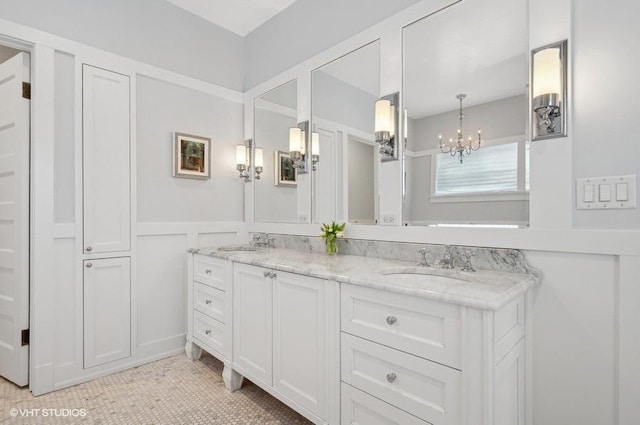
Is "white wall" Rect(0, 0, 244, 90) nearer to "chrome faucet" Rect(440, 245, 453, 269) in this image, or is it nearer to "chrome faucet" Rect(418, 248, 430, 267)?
"chrome faucet" Rect(418, 248, 430, 267)

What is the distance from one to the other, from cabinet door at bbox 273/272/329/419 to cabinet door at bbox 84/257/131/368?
1.37 m

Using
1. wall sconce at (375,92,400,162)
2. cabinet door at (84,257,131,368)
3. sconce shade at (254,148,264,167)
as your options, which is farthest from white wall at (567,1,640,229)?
cabinet door at (84,257,131,368)

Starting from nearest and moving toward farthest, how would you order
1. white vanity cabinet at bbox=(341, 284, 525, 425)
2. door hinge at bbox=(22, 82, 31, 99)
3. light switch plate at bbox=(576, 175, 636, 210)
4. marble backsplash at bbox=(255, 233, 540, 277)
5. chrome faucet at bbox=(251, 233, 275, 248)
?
white vanity cabinet at bbox=(341, 284, 525, 425) → light switch plate at bbox=(576, 175, 636, 210) → marble backsplash at bbox=(255, 233, 540, 277) → door hinge at bbox=(22, 82, 31, 99) → chrome faucet at bbox=(251, 233, 275, 248)

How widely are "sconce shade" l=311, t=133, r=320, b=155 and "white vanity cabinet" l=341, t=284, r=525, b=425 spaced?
133 cm

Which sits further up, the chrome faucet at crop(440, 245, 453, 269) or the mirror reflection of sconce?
the mirror reflection of sconce

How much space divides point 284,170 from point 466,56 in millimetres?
1601

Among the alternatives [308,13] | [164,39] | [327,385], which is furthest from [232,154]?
[327,385]

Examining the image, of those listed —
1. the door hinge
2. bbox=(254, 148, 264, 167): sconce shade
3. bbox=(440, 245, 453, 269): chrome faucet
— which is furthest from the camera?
bbox=(254, 148, 264, 167): sconce shade

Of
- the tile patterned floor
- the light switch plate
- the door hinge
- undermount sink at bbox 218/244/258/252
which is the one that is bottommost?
the tile patterned floor

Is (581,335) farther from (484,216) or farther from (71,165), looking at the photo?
(71,165)

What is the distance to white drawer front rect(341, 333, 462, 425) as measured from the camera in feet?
3.77

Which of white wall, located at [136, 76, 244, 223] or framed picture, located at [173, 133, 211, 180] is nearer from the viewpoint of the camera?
white wall, located at [136, 76, 244, 223]

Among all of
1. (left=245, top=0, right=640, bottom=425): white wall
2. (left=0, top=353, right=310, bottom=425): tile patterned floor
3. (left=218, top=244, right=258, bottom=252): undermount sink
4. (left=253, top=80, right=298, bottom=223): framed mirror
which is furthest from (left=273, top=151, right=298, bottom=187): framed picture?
(left=245, top=0, right=640, bottom=425): white wall

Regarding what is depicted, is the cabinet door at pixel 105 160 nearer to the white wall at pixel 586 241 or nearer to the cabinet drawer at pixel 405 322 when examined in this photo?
the cabinet drawer at pixel 405 322
